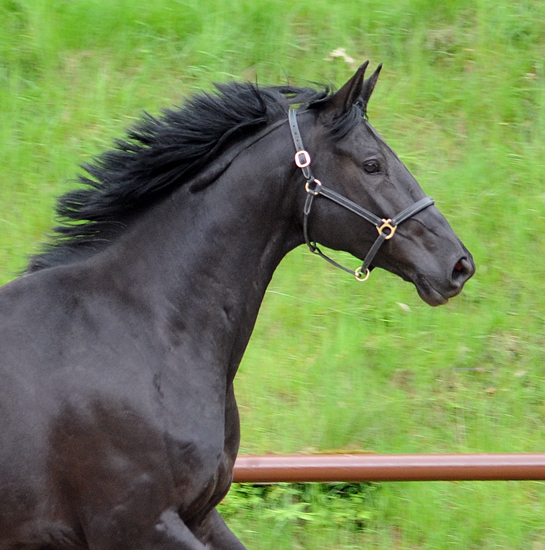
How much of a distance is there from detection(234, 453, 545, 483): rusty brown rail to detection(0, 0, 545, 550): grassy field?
317mm

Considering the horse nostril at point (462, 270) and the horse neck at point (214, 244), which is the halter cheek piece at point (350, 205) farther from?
the horse nostril at point (462, 270)

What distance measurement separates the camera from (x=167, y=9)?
679 centimetres

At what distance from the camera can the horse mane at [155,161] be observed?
2928 mm

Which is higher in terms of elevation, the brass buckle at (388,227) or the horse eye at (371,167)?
the horse eye at (371,167)

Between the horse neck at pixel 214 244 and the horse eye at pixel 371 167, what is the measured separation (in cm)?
24

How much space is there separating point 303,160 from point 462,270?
68cm

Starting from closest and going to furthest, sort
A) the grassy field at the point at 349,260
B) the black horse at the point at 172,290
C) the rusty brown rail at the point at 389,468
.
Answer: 1. the black horse at the point at 172,290
2. the rusty brown rail at the point at 389,468
3. the grassy field at the point at 349,260

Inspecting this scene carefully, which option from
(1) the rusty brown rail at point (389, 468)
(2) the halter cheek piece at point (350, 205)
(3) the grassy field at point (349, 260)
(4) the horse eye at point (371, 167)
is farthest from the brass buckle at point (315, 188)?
(1) the rusty brown rail at point (389, 468)

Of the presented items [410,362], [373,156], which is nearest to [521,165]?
[410,362]

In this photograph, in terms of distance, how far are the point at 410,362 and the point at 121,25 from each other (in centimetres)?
374

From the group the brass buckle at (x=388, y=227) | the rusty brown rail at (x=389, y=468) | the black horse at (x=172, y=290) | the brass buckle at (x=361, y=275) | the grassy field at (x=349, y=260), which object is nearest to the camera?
the black horse at (x=172, y=290)

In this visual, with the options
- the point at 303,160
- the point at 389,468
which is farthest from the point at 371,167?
the point at 389,468

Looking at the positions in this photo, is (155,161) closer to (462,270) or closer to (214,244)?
(214,244)

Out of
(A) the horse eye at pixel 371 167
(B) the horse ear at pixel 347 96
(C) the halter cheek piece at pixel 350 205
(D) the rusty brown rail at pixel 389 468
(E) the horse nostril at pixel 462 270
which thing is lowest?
(D) the rusty brown rail at pixel 389 468
